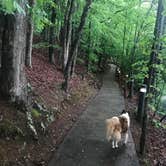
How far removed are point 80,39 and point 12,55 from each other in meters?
9.81

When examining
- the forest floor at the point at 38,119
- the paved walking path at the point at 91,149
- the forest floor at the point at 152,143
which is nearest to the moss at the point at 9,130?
the forest floor at the point at 38,119

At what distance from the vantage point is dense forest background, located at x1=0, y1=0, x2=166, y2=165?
799cm

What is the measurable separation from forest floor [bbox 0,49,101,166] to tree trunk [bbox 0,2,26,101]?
418 millimetres

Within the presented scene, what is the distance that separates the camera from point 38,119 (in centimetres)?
902

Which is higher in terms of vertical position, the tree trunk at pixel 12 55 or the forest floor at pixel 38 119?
the tree trunk at pixel 12 55

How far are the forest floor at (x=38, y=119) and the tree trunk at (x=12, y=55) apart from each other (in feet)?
1.37

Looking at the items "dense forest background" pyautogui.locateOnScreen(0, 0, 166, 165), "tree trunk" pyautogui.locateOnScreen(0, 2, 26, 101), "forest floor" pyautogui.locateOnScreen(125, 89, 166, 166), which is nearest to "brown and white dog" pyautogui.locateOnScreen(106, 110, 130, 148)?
"forest floor" pyautogui.locateOnScreen(125, 89, 166, 166)

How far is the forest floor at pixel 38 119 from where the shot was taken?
283 inches

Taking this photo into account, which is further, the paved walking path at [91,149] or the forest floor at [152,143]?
the forest floor at [152,143]

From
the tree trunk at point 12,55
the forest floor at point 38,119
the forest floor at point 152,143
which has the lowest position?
the forest floor at point 152,143

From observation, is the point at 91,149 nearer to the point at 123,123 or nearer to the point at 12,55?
the point at 123,123

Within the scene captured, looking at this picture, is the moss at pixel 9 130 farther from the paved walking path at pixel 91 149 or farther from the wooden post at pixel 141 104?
the wooden post at pixel 141 104

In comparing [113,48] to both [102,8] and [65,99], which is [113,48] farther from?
[65,99]

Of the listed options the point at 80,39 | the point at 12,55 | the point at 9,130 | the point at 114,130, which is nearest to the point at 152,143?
the point at 114,130
